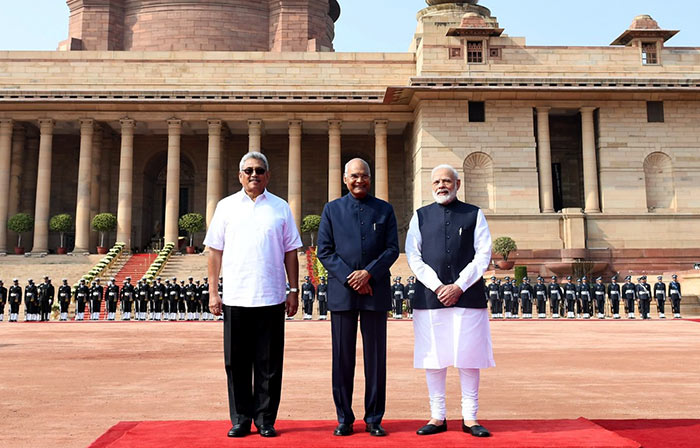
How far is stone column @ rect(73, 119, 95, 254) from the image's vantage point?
35750 millimetres

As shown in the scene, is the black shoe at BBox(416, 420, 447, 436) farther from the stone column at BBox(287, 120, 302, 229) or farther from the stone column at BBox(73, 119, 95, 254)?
the stone column at BBox(73, 119, 95, 254)

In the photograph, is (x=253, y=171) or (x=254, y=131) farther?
(x=254, y=131)

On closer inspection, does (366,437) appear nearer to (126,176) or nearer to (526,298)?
(526,298)

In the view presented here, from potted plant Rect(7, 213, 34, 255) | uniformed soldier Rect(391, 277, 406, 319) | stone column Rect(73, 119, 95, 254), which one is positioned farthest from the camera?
stone column Rect(73, 119, 95, 254)

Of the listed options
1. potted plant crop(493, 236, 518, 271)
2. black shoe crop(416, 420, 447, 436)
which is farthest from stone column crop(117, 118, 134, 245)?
black shoe crop(416, 420, 447, 436)

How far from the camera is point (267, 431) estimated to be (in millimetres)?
4680

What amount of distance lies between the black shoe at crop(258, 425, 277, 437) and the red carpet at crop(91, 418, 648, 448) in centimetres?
Result: 5

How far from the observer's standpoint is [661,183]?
34.5 metres

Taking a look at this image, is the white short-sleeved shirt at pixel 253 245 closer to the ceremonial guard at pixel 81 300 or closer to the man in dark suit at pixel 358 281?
the man in dark suit at pixel 358 281

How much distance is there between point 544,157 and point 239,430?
32611 mm

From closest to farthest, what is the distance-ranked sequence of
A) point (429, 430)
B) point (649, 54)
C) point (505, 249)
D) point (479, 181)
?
point (429, 430), point (505, 249), point (479, 181), point (649, 54)

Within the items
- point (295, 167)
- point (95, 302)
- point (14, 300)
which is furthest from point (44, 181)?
point (95, 302)

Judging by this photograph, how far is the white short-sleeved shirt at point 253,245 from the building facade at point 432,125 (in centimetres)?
2791

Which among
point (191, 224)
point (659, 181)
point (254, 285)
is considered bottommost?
point (254, 285)
